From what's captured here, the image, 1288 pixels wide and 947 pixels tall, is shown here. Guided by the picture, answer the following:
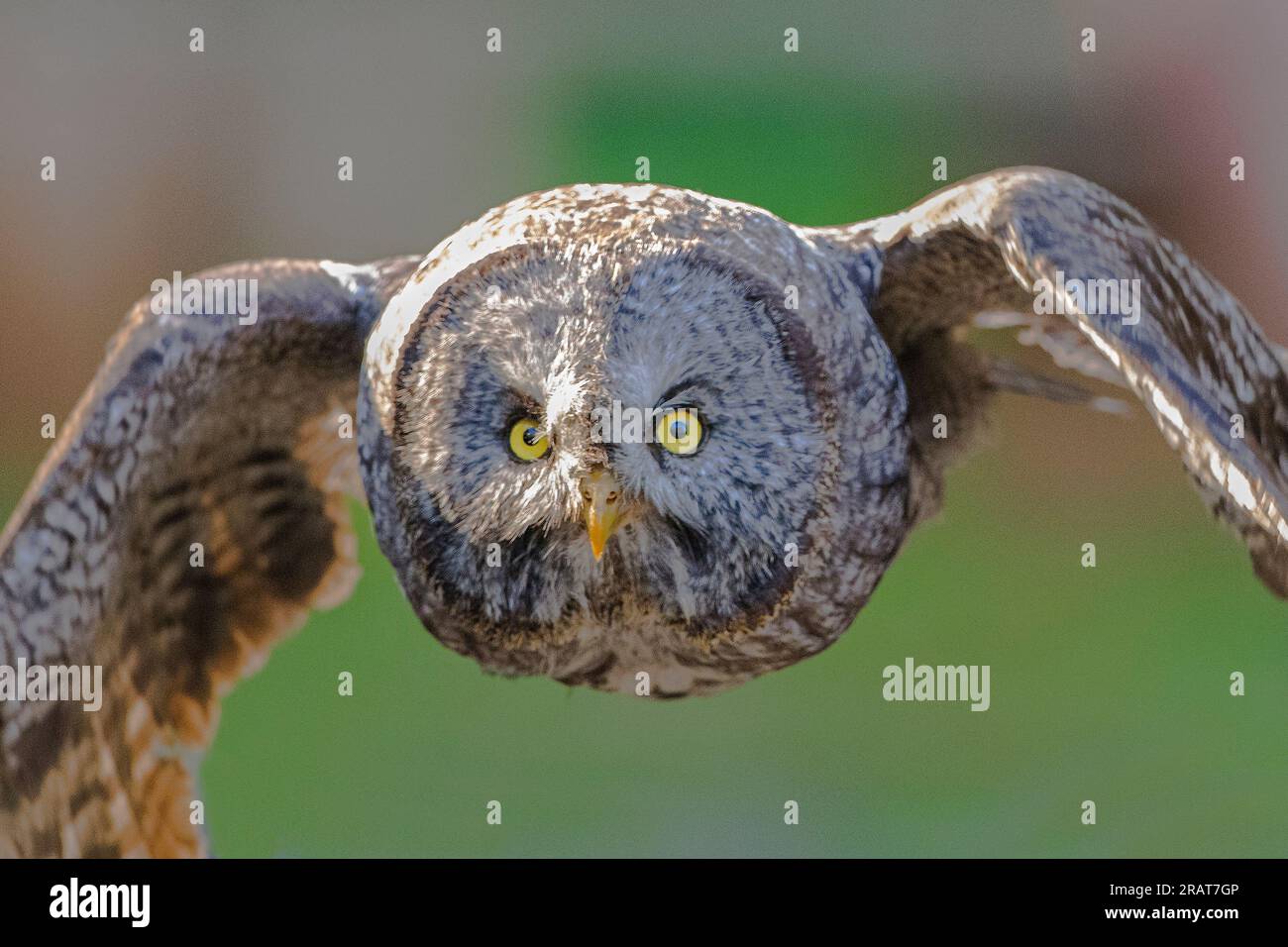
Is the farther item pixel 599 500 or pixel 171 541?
pixel 171 541

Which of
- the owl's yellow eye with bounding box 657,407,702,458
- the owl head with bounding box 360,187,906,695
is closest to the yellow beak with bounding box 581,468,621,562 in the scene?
the owl head with bounding box 360,187,906,695

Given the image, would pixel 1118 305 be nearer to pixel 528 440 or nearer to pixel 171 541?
pixel 528 440

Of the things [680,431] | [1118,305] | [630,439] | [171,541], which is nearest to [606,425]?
[630,439]

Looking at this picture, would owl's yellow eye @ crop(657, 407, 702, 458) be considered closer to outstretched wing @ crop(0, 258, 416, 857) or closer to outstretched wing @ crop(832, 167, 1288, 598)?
outstretched wing @ crop(832, 167, 1288, 598)

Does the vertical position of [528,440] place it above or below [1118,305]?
below

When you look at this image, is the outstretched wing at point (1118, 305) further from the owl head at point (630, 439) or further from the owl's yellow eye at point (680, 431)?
the owl's yellow eye at point (680, 431)

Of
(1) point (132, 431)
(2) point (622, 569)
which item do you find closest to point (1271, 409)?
(2) point (622, 569)
